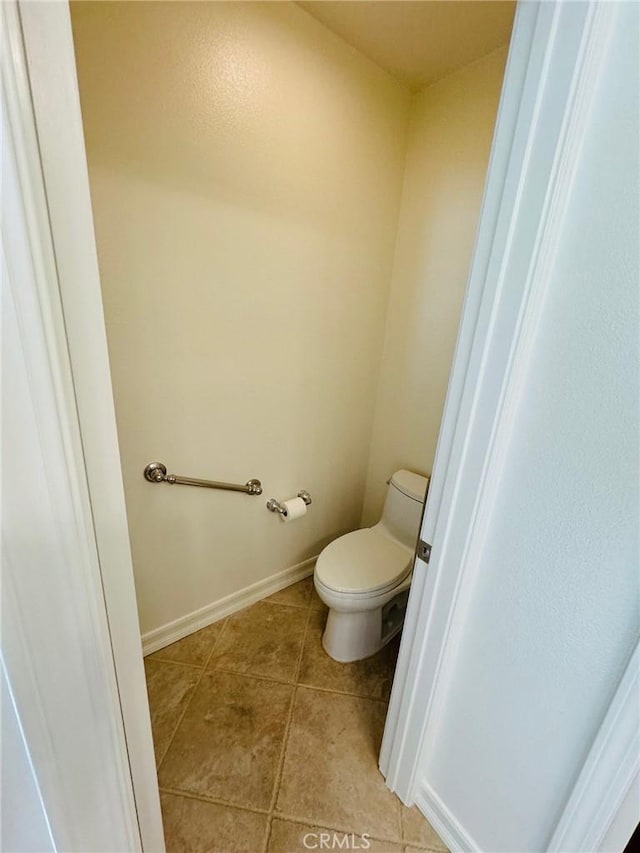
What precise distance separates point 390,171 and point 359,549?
175cm

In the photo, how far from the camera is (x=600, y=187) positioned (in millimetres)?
A: 595

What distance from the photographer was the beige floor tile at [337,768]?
1091mm

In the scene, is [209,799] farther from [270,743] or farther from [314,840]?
[314,840]

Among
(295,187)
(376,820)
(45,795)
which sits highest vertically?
(295,187)

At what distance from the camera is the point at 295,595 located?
195 centimetres

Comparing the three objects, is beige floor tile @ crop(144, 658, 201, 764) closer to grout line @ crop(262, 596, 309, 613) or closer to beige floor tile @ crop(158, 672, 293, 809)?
beige floor tile @ crop(158, 672, 293, 809)

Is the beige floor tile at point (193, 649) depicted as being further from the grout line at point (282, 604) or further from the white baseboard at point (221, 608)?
the grout line at point (282, 604)

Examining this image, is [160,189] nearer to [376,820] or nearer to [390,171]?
[390,171]

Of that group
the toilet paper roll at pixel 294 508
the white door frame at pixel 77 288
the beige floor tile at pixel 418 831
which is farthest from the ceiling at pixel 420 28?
the beige floor tile at pixel 418 831

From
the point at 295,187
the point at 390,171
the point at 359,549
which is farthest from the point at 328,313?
the point at 359,549

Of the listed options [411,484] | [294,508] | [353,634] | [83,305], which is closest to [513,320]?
[83,305]

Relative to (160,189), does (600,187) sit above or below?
below

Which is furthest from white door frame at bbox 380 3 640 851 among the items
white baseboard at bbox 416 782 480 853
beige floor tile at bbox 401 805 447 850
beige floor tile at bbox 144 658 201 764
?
beige floor tile at bbox 144 658 201 764

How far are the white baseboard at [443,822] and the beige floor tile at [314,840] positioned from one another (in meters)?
0.12
